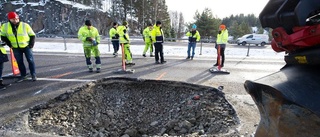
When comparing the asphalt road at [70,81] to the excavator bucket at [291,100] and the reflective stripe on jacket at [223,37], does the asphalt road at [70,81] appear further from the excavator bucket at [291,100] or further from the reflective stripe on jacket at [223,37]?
the excavator bucket at [291,100]

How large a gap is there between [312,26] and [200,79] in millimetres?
5669

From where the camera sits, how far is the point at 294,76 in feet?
5.51

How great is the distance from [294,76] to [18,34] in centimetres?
669

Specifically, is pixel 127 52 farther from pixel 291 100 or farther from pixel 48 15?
pixel 48 15

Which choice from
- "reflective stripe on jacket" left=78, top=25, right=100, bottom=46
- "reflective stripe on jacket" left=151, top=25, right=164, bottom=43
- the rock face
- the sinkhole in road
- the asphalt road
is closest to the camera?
the sinkhole in road

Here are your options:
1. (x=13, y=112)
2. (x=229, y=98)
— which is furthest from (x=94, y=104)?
(x=229, y=98)

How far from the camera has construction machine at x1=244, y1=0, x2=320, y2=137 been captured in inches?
57.4

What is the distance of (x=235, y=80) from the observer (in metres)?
7.12

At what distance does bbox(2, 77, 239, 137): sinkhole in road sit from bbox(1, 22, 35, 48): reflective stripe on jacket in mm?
2407

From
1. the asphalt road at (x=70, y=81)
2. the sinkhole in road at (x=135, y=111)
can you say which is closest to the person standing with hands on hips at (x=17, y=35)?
the asphalt road at (x=70, y=81)

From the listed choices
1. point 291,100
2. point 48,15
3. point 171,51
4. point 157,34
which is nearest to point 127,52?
point 157,34

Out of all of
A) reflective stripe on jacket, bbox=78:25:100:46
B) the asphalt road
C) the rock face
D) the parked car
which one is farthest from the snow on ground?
the rock face

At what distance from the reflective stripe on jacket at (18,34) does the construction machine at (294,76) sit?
638 cm

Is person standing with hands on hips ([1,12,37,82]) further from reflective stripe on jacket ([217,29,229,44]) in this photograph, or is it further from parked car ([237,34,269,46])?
parked car ([237,34,269,46])
